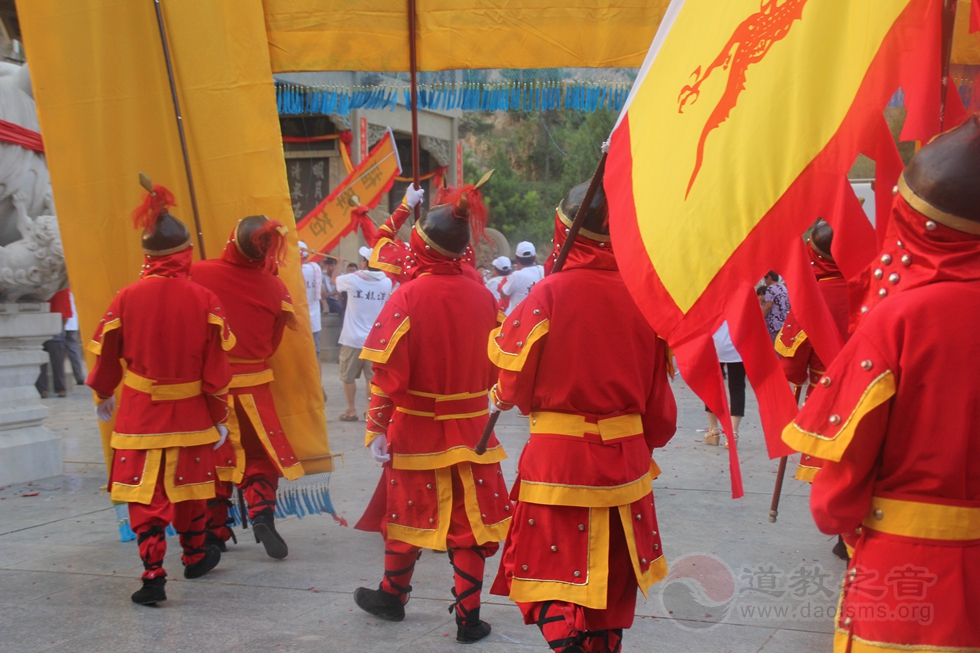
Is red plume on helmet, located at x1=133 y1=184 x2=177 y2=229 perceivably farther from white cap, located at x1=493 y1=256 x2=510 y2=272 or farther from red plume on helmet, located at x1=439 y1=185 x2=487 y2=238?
white cap, located at x1=493 y1=256 x2=510 y2=272

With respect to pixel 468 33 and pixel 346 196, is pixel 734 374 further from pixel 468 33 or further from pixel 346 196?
pixel 346 196

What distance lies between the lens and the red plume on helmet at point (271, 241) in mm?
5012

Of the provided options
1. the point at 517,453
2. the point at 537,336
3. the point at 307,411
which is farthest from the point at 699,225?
the point at 517,453

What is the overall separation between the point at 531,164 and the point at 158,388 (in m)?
23.3

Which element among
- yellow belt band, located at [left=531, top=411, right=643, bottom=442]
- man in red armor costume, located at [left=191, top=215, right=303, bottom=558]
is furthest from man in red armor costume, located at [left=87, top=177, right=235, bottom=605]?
yellow belt band, located at [left=531, top=411, right=643, bottom=442]

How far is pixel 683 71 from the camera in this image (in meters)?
2.55

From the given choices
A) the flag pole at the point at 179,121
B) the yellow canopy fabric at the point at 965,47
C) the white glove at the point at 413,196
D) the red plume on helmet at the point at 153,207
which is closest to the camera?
the yellow canopy fabric at the point at 965,47

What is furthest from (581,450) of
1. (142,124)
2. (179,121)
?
(142,124)

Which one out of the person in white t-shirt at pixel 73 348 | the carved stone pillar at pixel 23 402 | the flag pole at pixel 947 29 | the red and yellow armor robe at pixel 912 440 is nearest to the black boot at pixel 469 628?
the red and yellow armor robe at pixel 912 440

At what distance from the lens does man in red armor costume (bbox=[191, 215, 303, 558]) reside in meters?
4.95

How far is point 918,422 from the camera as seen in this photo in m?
1.93

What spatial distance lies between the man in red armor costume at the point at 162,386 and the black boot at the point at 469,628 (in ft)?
4.90

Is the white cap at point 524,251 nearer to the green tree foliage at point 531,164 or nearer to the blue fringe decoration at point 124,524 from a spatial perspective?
the blue fringe decoration at point 124,524

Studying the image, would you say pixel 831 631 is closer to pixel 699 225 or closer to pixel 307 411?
pixel 699 225
